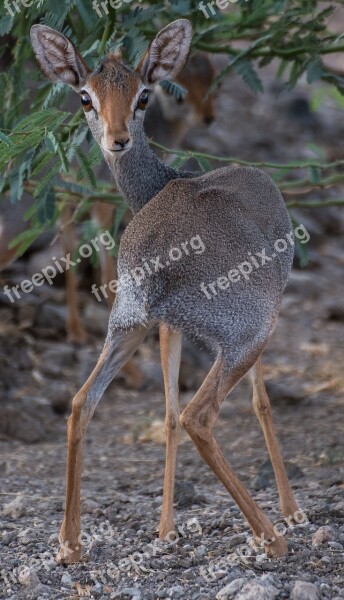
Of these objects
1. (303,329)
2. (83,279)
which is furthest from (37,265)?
(303,329)

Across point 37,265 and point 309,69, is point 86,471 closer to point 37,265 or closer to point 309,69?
point 309,69

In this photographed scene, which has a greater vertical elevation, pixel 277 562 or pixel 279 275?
pixel 279 275

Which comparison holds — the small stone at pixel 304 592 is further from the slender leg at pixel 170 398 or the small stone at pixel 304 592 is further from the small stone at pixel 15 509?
the small stone at pixel 15 509

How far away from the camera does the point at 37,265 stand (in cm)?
986

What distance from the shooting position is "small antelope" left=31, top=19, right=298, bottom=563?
172 inches

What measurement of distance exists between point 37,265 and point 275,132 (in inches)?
186

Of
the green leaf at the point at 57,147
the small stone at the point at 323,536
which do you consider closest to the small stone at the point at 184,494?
the small stone at the point at 323,536

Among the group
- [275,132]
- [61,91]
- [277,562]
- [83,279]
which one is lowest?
[275,132]

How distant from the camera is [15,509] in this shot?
535cm

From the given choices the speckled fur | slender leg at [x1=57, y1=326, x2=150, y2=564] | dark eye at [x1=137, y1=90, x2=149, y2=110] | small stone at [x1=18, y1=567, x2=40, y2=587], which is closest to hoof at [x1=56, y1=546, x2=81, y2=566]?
slender leg at [x1=57, y1=326, x2=150, y2=564]

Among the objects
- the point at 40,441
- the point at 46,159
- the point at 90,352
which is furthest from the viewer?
the point at 90,352

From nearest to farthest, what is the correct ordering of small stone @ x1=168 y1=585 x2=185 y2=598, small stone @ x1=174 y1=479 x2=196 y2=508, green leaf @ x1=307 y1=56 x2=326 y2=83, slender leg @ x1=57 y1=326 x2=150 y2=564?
1. small stone @ x1=168 y1=585 x2=185 y2=598
2. slender leg @ x1=57 y1=326 x2=150 y2=564
3. small stone @ x1=174 y1=479 x2=196 y2=508
4. green leaf @ x1=307 y1=56 x2=326 y2=83

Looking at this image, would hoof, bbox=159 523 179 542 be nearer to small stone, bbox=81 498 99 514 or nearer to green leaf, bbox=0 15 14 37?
small stone, bbox=81 498 99 514

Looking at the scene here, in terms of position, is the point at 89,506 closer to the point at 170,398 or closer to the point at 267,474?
the point at 170,398
